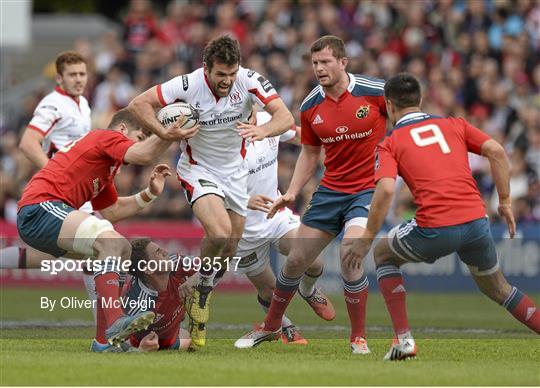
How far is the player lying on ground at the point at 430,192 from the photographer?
9.75 meters

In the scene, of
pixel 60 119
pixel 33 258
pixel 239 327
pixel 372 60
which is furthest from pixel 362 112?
pixel 372 60

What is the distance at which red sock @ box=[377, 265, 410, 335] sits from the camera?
32.6 feet

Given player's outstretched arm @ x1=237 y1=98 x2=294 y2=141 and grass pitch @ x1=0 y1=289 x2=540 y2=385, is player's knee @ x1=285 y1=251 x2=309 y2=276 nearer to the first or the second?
grass pitch @ x1=0 y1=289 x2=540 y2=385

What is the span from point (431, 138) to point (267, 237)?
297cm

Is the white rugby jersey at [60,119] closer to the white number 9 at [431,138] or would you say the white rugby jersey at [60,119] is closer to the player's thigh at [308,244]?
the player's thigh at [308,244]

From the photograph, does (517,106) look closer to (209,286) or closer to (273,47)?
(273,47)

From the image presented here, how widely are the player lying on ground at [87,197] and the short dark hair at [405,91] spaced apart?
6.21 ft

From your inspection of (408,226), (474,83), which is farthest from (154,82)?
(408,226)

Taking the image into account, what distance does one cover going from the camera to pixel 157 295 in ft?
35.3

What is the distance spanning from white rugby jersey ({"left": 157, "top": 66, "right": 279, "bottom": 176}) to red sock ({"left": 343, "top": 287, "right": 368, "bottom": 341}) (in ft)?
5.54

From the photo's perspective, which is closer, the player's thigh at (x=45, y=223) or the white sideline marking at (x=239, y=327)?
the player's thigh at (x=45, y=223)

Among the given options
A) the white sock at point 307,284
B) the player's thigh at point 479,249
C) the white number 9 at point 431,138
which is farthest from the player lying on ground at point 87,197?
the player's thigh at point 479,249

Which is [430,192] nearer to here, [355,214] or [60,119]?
[355,214]

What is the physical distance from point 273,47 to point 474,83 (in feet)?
13.2
